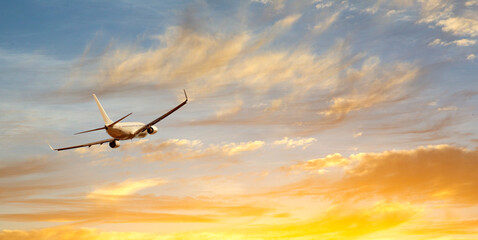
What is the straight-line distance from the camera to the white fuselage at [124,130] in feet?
484

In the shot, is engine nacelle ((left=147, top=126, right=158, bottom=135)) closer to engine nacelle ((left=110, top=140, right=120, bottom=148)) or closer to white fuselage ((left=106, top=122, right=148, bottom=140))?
white fuselage ((left=106, top=122, right=148, bottom=140))

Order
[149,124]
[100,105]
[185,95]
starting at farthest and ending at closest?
1. [100,105]
2. [149,124]
3. [185,95]

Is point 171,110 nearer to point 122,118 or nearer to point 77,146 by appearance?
point 122,118

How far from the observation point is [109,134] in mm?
148375

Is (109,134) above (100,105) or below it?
below

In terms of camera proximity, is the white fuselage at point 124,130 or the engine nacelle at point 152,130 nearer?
the white fuselage at point 124,130

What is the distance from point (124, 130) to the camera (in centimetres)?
14862

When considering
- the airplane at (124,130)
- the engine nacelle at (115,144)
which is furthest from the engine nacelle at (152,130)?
the engine nacelle at (115,144)

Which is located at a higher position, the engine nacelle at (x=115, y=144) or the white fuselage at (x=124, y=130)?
the white fuselage at (x=124, y=130)

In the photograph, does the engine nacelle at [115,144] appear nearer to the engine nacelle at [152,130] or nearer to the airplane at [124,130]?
the airplane at [124,130]

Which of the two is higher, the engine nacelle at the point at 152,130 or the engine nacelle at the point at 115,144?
the engine nacelle at the point at 152,130

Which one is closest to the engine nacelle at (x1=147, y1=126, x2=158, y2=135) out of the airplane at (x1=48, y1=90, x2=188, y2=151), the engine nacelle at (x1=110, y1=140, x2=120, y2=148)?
the airplane at (x1=48, y1=90, x2=188, y2=151)

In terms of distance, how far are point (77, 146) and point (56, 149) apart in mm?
5520

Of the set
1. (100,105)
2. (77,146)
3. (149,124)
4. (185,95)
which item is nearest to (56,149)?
(77,146)
